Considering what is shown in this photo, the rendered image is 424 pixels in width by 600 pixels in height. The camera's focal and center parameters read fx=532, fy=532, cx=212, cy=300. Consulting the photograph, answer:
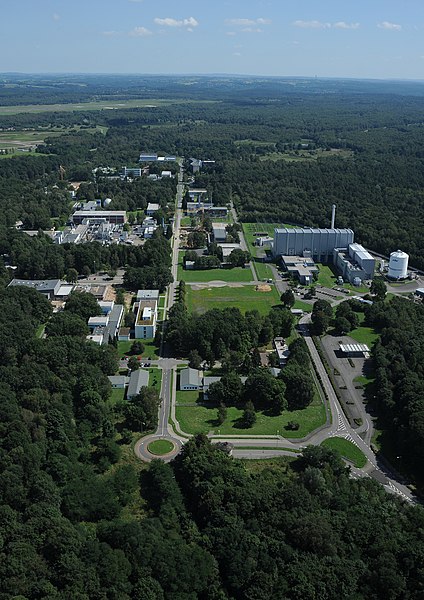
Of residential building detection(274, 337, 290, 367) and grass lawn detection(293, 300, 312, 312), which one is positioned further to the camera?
grass lawn detection(293, 300, 312, 312)

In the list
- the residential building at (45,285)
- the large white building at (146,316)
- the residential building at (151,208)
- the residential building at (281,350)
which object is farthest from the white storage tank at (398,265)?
the residential building at (151,208)

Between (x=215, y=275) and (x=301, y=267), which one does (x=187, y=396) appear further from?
(x=301, y=267)

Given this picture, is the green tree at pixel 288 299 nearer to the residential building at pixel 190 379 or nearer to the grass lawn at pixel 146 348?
the grass lawn at pixel 146 348

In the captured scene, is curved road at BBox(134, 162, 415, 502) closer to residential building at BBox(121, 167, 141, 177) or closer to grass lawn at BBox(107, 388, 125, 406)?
grass lawn at BBox(107, 388, 125, 406)

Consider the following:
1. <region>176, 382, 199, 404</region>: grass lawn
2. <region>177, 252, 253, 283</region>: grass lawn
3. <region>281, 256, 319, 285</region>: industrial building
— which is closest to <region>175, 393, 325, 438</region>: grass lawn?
<region>176, 382, 199, 404</region>: grass lawn

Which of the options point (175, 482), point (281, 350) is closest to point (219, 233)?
point (281, 350)

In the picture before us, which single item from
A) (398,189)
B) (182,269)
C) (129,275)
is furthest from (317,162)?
(129,275)
